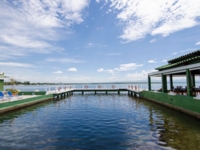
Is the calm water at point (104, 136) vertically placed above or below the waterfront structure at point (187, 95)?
below

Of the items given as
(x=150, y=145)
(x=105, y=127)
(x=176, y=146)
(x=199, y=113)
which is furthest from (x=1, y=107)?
(x=199, y=113)

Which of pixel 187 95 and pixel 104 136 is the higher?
pixel 187 95

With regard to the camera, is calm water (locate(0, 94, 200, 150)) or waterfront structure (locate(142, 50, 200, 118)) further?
waterfront structure (locate(142, 50, 200, 118))

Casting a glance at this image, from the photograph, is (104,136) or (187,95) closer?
(104,136)

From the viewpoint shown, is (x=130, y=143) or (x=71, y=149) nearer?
(x=71, y=149)

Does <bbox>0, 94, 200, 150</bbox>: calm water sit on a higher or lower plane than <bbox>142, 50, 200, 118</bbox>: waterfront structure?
lower

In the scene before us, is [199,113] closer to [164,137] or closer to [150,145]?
[164,137]

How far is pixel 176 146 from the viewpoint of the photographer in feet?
19.7

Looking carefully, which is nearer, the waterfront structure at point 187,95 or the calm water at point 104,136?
the calm water at point 104,136

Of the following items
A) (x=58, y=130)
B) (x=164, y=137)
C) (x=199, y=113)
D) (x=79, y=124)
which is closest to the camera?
(x=164, y=137)

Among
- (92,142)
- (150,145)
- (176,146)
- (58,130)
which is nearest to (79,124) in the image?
(58,130)

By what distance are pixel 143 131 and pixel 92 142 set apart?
9.52 feet

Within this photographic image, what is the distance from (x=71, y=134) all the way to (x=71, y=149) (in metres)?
1.79

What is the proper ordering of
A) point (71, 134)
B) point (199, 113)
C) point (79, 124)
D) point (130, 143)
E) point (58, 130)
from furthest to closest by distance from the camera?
point (199, 113) < point (79, 124) < point (58, 130) < point (71, 134) < point (130, 143)
